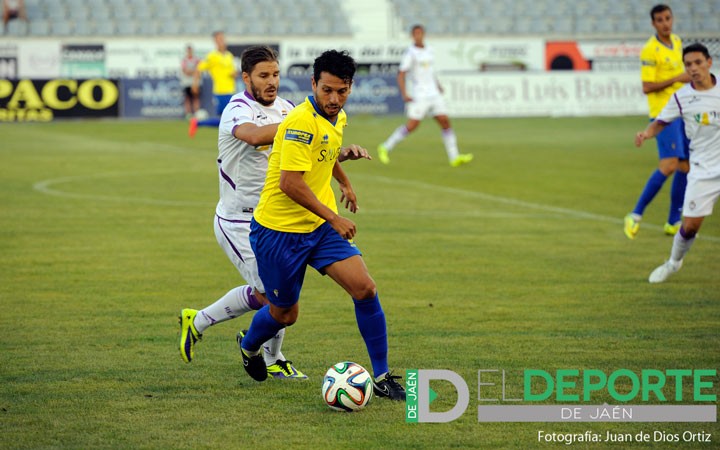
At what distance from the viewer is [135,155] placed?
2164 centimetres

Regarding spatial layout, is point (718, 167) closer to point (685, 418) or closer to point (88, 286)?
point (685, 418)

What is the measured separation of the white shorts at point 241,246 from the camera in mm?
6473

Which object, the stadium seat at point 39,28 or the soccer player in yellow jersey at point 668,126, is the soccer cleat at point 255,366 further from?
the stadium seat at point 39,28

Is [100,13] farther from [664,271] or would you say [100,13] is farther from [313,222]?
[313,222]

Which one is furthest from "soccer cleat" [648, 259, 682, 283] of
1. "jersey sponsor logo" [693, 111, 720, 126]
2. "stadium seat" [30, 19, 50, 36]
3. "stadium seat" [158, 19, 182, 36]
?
"stadium seat" [30, 19, 50, 36]

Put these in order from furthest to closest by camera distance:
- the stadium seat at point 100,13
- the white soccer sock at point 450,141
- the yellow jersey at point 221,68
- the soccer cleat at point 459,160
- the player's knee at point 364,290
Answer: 1. the stadium seat at point 100,13
2. the yellow jersey at point 221,68
3. the soccer cleat at point 459,160
4. the white soccer sock at point 450,141
5. the player's knee at point 364,290

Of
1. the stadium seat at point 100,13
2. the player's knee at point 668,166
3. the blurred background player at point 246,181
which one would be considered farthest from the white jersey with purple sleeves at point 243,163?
the stadium seat at point 100,13

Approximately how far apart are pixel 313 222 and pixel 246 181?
809 millimetres

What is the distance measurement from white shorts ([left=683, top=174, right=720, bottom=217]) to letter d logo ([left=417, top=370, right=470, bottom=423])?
13.3 feet

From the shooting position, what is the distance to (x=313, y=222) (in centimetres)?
593

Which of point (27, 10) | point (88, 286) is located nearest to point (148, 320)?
point (88, 286)

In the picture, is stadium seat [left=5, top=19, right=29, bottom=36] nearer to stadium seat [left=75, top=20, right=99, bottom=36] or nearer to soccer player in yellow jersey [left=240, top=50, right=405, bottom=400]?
stadium seat [left=75, top=20, right=99, bottom=36]

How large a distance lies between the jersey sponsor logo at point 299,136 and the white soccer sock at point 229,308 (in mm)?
1312

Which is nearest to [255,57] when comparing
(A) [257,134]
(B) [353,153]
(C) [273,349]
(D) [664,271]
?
(A) [257,134]
